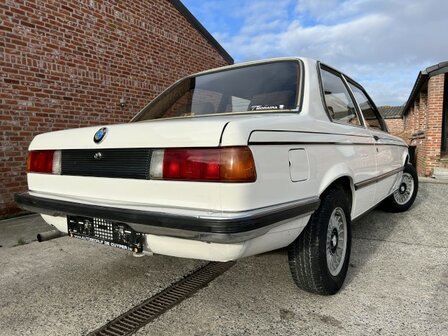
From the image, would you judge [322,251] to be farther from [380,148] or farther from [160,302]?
[380,148]

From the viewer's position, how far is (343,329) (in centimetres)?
214

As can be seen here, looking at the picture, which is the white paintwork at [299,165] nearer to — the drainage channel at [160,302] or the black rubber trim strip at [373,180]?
the black rubber trim strip at [373,180]

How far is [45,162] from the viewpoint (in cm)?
261

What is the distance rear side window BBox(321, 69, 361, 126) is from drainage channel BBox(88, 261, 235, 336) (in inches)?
60.0

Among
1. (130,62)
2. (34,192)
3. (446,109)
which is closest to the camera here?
(34,192)

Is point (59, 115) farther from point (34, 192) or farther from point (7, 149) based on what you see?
point (34, 192)

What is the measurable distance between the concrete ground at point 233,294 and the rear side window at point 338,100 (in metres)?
1.25

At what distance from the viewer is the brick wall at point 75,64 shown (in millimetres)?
4891

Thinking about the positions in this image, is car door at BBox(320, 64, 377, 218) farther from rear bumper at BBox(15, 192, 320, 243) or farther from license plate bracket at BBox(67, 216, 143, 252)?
license plate bracket at BBox(67, 216, 143, 252)

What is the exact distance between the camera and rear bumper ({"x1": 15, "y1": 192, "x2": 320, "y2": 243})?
5.68ft

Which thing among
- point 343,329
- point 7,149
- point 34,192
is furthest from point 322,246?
point 7,149

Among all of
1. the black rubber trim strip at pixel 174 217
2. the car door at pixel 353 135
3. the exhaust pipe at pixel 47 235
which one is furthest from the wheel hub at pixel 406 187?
the exhaust pipe at pixel 47 235

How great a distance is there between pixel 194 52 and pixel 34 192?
643cm

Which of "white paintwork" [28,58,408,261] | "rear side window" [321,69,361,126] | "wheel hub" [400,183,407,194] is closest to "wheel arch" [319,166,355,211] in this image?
"white paintwork" [28,58,408,261]
